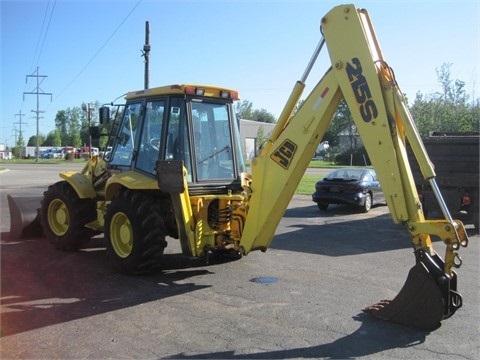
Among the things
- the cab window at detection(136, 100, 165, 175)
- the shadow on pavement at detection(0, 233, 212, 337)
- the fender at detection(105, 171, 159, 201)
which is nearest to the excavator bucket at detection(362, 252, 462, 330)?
the shadow on pavement at detection(0, 233, 212, 337)

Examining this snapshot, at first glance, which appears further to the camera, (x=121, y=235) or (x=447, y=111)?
(x=447, y=111)

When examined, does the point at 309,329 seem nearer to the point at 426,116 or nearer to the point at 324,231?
the point at 324,231

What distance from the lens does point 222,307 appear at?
5.86 meters

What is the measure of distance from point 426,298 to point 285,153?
2.39 m

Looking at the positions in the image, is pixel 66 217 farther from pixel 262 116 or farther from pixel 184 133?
pixel 262 116

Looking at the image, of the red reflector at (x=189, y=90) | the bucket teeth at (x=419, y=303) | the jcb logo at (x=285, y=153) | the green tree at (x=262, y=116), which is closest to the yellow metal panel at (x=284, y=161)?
the jcb logo at (x=285, y=153)

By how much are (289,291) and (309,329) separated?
140 centimetres

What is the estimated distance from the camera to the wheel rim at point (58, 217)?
9.29 meters

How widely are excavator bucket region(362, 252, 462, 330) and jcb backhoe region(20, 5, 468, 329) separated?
1cm

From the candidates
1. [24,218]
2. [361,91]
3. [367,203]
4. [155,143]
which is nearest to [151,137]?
[155,143]

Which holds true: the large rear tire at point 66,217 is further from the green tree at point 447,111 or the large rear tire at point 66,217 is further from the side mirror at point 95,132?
the green tree at point 447,111

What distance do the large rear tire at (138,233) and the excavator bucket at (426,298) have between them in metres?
3.49

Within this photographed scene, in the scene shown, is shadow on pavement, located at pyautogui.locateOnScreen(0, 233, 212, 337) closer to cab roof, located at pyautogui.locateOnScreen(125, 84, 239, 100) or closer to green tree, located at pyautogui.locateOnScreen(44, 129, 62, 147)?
cab roof, located at pyautogui.locateOnScreen(125, 84, 239, 100)

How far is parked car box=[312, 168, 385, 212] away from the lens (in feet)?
50.5
